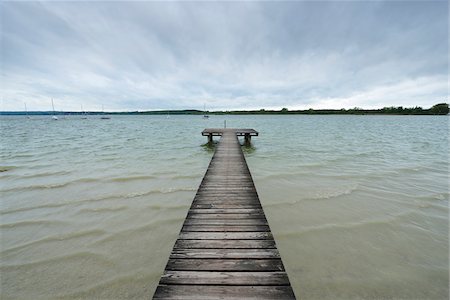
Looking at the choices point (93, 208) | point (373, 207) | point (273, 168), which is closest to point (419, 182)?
point (373, 207)

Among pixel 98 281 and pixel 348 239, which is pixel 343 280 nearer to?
pixel 348 239

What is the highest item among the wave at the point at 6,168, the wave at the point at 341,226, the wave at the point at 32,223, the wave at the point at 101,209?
the wave at the point at 6,168

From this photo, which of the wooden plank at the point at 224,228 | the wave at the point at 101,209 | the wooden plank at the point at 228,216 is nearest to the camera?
the wooden plank at the point at 224,228

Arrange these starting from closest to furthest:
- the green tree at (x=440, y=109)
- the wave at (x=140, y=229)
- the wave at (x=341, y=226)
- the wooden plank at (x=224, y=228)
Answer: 1. the wooden plank at (x=224, y=228)
2. the wave at (x=140, y=229)
3. the wave at (x=341, y=226)
4. the green tree at (x=440, y=109)

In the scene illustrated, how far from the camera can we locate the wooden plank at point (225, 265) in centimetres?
246

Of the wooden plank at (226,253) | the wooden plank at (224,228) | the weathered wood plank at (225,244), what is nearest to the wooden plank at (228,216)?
the wooden plank at (224,228)

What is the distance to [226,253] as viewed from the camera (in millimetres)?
2766

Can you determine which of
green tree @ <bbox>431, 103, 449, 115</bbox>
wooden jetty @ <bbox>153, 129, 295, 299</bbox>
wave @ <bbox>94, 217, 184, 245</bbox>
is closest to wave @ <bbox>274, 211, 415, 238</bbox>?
wooden jetty @ <bbox>153, 129, 295, 299</bbox>

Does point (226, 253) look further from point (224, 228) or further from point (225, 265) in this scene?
point (224, 228)

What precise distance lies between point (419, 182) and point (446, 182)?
1040mm

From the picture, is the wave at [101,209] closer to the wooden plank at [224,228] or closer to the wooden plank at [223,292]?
the wooden plank at [224,228]

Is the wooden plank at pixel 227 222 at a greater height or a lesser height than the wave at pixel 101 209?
greater

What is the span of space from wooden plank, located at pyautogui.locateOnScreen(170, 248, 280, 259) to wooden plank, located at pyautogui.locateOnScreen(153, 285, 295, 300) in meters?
0.50

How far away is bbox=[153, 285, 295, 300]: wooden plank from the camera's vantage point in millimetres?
2061
